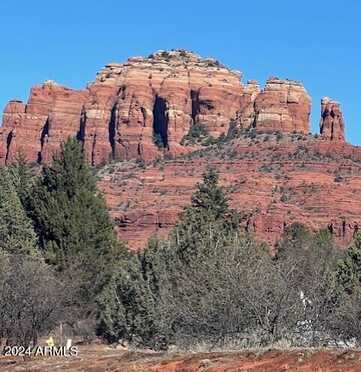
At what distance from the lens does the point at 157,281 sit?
28.2 m

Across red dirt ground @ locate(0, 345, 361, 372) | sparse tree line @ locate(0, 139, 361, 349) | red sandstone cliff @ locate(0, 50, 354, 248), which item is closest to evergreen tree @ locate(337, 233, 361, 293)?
sparse tree line @ locate(0, 139, 361, 349)

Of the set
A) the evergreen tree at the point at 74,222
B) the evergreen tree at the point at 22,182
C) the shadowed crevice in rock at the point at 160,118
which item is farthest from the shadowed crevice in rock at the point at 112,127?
the evergreen tree at the point at 74,222

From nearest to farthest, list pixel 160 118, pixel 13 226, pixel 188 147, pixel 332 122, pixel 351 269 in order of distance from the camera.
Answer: pixel 351 269 < pixel 13 226 < pixel 188 147 < pixel 332 122 < pixel 160 118

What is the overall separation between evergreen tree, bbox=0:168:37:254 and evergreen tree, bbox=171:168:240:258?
303 inches

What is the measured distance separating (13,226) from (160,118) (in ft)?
374

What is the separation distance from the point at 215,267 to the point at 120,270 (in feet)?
26.8

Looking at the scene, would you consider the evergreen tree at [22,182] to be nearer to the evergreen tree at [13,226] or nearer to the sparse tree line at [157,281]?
the sparse tree line at [157,281]

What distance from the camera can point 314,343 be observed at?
19.2 m

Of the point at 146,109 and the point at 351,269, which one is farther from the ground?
the point at 146,109

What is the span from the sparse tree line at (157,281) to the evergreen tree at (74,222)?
0.06 m

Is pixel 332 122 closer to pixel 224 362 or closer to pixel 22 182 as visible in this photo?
pixel 22 182

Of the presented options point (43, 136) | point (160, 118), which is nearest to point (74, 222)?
point (160, 118)

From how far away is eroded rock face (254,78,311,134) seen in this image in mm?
148125

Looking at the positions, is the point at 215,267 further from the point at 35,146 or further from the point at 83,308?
the point at 35,146
